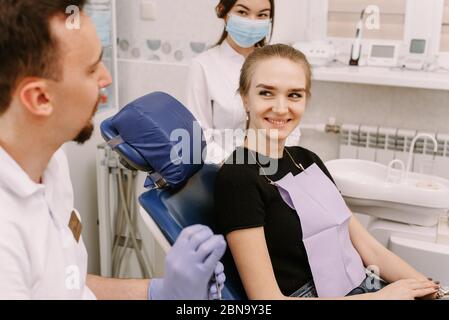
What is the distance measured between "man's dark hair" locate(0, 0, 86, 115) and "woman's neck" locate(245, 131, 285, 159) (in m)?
0.73

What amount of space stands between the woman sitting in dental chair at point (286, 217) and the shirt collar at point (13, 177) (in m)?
0.55

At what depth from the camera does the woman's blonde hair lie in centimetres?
148

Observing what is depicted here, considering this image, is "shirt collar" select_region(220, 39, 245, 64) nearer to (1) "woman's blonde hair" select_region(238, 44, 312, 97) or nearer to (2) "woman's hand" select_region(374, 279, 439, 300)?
(1) "woman's blonde hair" select_region(238, 44, 312, 97)

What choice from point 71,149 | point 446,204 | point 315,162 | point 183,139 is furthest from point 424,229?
point 71,149

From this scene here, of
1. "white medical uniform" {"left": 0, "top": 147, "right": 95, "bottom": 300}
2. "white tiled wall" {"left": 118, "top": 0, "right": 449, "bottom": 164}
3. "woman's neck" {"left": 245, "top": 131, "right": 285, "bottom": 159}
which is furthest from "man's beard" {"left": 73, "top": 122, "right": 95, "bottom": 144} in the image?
"white tiled wall" {"left": 118, "top": 0, "right": 449, "bottom": 164}

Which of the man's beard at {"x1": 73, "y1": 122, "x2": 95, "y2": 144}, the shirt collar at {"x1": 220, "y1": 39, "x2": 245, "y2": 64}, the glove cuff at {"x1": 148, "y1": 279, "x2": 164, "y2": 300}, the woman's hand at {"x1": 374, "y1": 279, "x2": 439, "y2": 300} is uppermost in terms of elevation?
the shirt collar at {"x1": 220, "y1": 39, "x2": 245, "y2": 64}

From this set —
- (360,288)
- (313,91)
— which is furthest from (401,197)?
(313,91)

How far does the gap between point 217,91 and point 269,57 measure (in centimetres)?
61

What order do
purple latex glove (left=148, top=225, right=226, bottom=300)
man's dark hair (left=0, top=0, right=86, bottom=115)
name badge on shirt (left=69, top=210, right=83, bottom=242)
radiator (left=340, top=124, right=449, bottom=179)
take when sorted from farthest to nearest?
radiator (left=340, top=124, right=449, bottom=179), name badge on shirt (left=69, top=210, right=83, bottom=242), purple latex glove (left=148, top=225, right=226, bottom=300), man's dark hair (left=0, top=0, right=86, bottom=115)

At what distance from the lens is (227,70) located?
6.79 ft

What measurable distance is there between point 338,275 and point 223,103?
Result: 0.91 meters

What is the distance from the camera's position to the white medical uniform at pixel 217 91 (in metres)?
2.05

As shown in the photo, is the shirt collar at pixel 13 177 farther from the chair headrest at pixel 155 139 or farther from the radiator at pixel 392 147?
the radiator at pixel 392 147

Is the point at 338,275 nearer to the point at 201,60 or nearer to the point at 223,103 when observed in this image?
the point at 223,103
